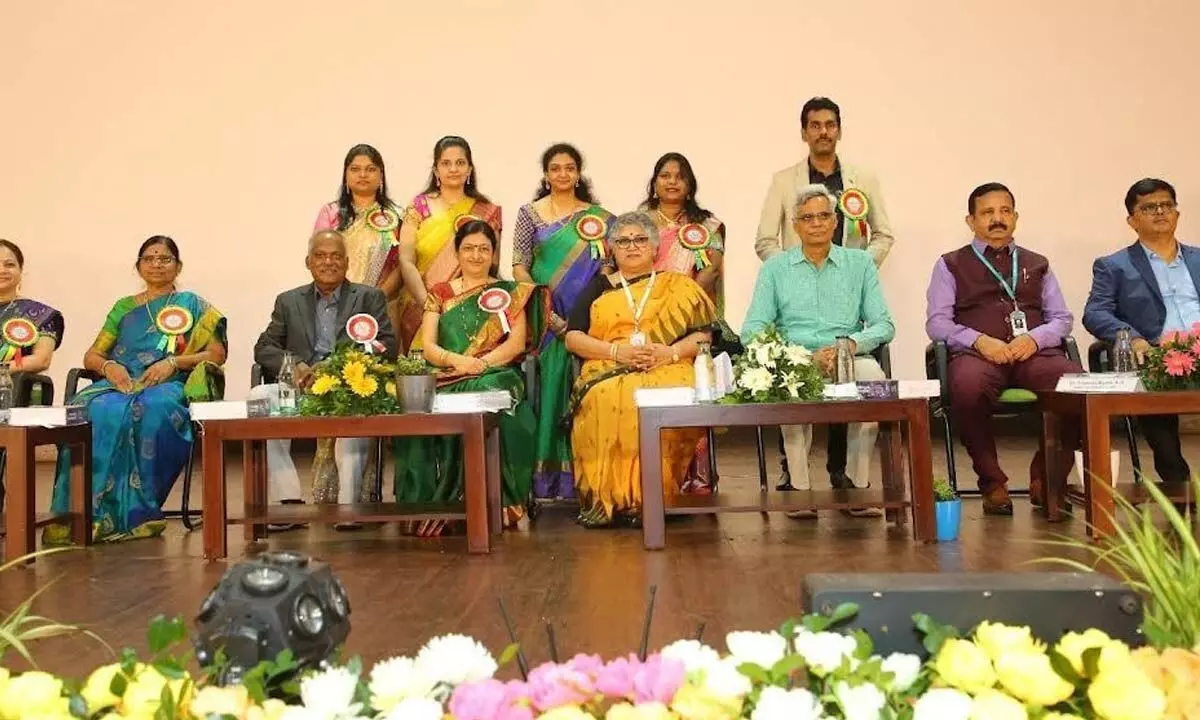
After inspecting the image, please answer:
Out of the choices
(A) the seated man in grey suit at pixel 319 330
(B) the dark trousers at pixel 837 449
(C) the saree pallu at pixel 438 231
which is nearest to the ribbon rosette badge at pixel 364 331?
(A) the seated man in grey suit at pixel 319 330

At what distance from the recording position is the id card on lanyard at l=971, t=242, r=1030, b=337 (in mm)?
4316

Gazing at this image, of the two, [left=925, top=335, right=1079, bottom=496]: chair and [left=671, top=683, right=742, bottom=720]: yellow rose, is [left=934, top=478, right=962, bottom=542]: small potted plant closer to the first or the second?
[left=925, top=335, right=1079, bottom=496]: chair

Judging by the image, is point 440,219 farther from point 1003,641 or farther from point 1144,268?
point 1003,641

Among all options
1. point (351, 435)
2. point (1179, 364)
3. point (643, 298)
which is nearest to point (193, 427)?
point (351, 435)

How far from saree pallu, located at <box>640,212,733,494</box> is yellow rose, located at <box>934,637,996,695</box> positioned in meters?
3.60

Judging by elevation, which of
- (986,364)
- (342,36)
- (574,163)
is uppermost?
(342,36)

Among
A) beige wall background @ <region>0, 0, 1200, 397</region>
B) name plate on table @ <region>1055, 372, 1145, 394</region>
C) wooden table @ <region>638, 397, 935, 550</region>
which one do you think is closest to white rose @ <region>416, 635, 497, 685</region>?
wooden table @ <region>638, 397, 935, 550</region>

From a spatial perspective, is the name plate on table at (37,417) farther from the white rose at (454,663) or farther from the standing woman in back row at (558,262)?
the white rose at (454,663)

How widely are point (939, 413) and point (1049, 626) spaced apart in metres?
3.36

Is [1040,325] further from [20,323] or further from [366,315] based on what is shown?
[20,323]

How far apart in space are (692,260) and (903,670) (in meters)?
3.83

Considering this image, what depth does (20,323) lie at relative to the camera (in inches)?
178

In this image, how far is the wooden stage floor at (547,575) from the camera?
2316mm

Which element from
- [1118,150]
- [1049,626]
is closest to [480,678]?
[1049,626]
